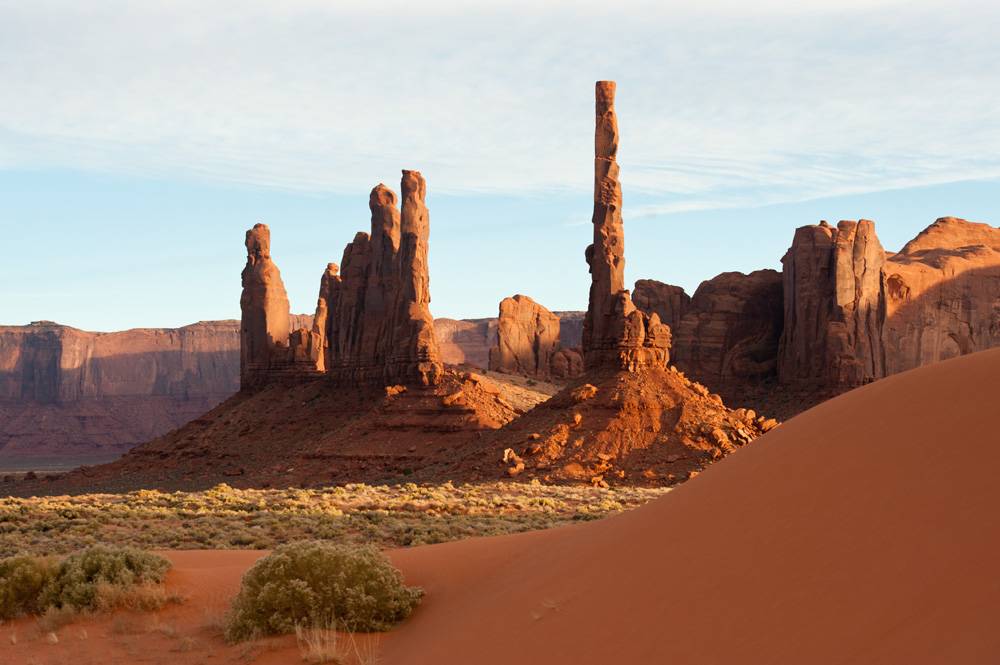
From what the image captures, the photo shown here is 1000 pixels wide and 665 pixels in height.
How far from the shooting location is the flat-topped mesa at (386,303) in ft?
180

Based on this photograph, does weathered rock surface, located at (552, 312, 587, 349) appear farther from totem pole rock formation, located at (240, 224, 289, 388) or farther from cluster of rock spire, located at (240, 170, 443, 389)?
totem pole rock formation, located at (240, 224, 289, 388)

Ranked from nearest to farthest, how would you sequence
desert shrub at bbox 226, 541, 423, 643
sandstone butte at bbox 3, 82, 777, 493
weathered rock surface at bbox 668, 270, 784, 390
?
desert shrub at bbox 226, 541, 423, 643 < sandstone butte at bbox 3, 82, 777, 493 < weathered rock surface at bbox 668, 270, 784, 390

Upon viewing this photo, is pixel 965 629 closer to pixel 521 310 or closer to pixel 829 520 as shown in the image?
pixel 829 520

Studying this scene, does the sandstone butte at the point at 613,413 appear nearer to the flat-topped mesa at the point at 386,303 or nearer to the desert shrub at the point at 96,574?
the flat-topped mesa at the point at 386,303

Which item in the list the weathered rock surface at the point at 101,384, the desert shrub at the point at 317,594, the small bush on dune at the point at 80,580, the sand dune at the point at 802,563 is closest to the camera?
the sand dune at the point at 802,563

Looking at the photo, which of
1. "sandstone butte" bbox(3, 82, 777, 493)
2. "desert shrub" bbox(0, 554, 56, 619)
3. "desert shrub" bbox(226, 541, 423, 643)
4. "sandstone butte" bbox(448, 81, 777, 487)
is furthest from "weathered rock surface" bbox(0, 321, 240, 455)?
"desert shrub" bbox(226, 541, 423, 643)

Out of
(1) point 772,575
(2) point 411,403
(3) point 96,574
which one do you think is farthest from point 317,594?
(2) point 411,403

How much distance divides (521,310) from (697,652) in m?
81.3

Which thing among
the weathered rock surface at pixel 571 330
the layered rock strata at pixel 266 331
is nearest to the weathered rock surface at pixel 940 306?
the layered rock strata at pixel 266 331

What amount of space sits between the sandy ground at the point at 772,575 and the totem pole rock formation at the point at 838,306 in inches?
1808

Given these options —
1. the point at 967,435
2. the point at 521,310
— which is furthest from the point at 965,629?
the point at 521,310

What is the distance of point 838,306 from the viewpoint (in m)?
54.8

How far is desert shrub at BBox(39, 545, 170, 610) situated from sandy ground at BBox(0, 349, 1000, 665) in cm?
46

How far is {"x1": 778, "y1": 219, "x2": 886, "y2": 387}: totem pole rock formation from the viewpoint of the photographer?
54406 millimetres
